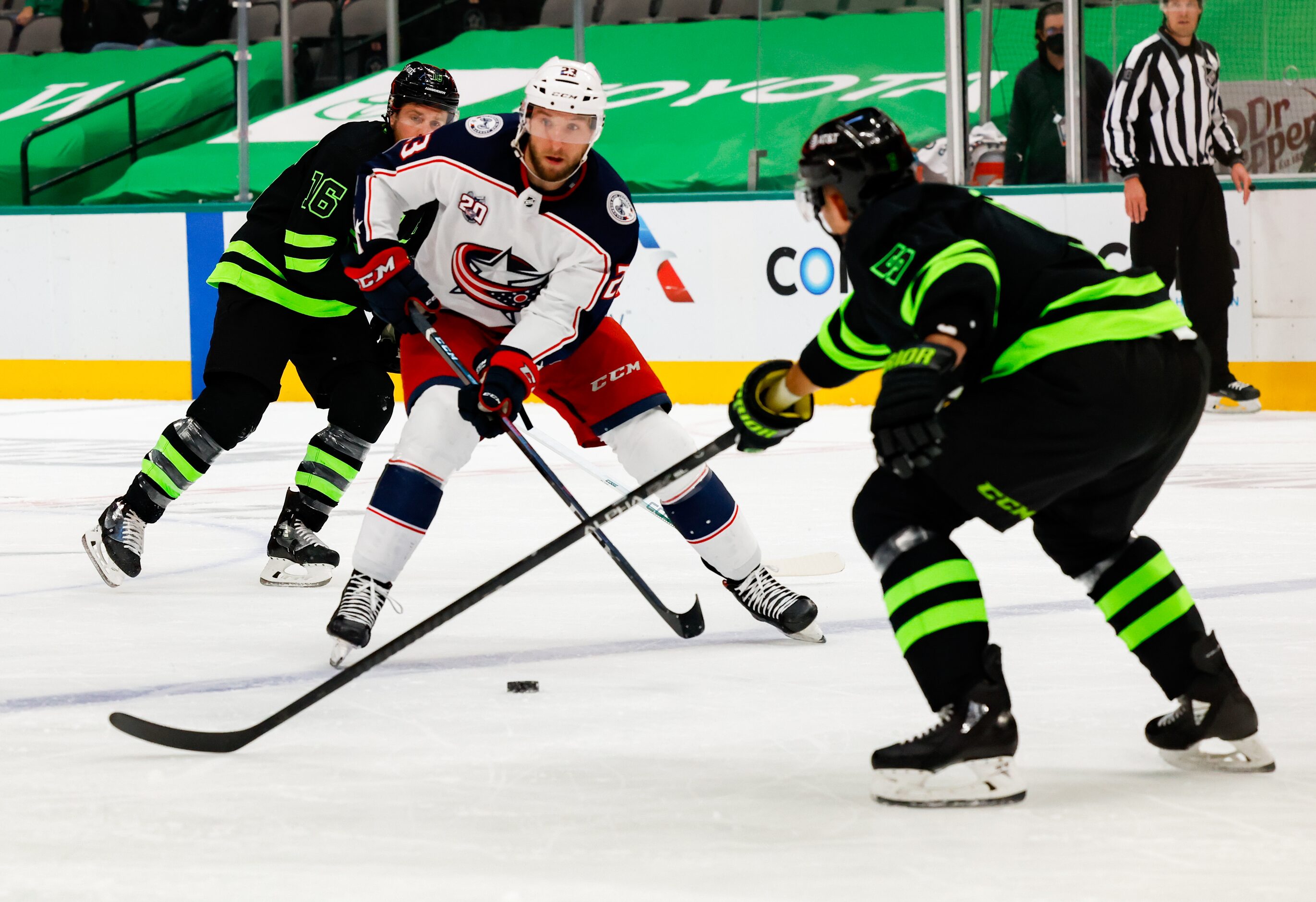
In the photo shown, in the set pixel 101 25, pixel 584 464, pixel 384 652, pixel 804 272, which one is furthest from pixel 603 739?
pixel 101 25

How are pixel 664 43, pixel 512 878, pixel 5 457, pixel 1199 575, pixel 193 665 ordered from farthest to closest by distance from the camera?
pixel 664 43 → pixel 5 457 → pixel 1199 575 → pixel 193 665 → pixel 512 878

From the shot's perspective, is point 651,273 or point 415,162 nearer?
point 415,162

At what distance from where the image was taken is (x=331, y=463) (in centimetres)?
380

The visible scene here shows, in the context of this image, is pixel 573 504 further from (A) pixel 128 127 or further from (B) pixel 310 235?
(A) pixel 128 127

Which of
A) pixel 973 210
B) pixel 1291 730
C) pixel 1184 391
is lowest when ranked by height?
pixel 1291 730

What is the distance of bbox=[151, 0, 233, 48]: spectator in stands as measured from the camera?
37.6 ft

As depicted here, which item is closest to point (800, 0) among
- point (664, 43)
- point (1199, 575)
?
point (664, 43)

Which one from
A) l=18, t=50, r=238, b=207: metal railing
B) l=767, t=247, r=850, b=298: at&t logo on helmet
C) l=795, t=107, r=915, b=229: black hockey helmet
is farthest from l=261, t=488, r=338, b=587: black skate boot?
l=18, t=50, r=238, b=207: metal railing

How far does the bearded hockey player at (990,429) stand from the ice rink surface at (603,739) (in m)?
0.09

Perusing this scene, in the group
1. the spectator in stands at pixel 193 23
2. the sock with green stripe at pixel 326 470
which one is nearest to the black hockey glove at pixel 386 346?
the sock with green stripe at pixel 326 470

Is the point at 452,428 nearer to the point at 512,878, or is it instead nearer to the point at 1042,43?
the point at 512,878

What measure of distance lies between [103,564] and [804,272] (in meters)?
4.50

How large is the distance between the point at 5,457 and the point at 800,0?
3.81 metres

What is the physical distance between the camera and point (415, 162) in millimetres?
3094
